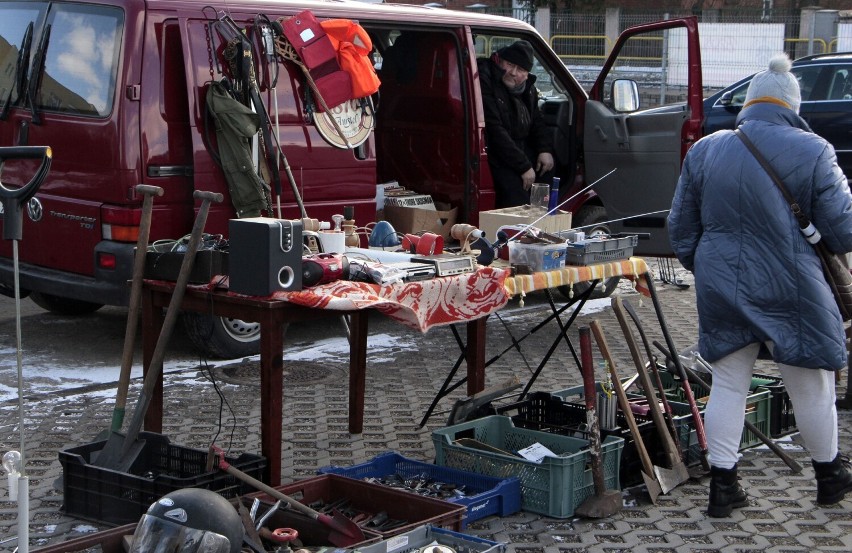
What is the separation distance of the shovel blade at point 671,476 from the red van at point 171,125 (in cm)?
293

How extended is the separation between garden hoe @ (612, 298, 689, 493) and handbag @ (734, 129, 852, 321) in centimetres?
84

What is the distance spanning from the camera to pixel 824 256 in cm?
487

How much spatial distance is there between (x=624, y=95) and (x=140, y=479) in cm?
543

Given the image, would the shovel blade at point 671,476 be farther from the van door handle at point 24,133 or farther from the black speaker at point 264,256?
the van door handle at point 24,133

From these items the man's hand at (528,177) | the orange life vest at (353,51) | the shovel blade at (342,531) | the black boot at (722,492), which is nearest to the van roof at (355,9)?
the orange life vest at (353,51)

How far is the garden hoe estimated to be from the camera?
5.24 metres

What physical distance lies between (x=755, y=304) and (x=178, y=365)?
12.6 feet

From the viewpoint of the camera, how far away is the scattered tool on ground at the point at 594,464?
493 centimetres

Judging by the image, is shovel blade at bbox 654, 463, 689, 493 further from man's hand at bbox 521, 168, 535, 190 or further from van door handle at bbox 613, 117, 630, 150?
van door handle at bbox 613, 117, 630, 150

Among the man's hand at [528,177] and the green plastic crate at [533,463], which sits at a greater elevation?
the man's hand at [528,177]

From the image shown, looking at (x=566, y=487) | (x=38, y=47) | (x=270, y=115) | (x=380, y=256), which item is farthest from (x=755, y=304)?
(x=38, y=47)

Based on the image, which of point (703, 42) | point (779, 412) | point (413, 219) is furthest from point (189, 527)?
point (703, 42)

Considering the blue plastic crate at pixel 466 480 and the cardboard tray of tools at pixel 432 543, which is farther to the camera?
the blue plastic crate at pixel 466 480

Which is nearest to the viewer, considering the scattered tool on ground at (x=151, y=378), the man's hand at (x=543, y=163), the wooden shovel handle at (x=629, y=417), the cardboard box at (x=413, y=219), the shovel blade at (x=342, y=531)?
the shovel blade at (x=342, y=531)
